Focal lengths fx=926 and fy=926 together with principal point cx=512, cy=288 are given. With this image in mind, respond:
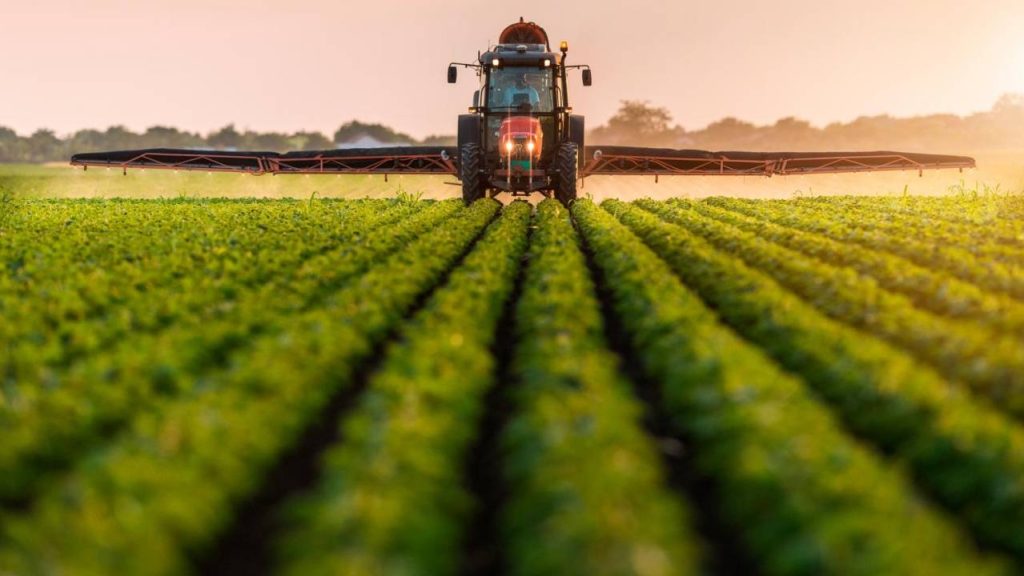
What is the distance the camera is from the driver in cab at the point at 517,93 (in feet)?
75.2

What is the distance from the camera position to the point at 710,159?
98.5ft

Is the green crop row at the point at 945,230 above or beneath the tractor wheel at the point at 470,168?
beneath

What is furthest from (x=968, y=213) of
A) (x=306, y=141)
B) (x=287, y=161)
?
(x=306, y=141)

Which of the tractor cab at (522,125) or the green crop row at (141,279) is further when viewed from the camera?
the tractor cab at (522,125)

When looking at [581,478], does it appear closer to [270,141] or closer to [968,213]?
→ [968,213]

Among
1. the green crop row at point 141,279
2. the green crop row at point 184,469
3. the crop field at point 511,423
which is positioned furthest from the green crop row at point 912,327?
the green crop row at point 141,279

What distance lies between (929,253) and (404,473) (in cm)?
979

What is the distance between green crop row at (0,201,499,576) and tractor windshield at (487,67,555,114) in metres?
16.3

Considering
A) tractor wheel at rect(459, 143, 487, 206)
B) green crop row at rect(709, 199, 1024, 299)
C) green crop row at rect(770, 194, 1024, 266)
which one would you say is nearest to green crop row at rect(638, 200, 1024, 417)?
green crop row at rect(709, 199, 1024, 299)

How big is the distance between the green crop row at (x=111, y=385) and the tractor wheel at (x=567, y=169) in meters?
14.7

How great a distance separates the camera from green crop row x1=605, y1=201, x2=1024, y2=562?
4605 millimetres

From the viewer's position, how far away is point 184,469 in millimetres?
4359

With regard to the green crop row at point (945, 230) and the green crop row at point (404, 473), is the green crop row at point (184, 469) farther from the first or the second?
the green crop row at point (945, 230)

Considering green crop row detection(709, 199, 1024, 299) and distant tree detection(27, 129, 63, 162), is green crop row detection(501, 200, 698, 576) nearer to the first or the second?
green crop row detection(709, 199, 1024, 299)
